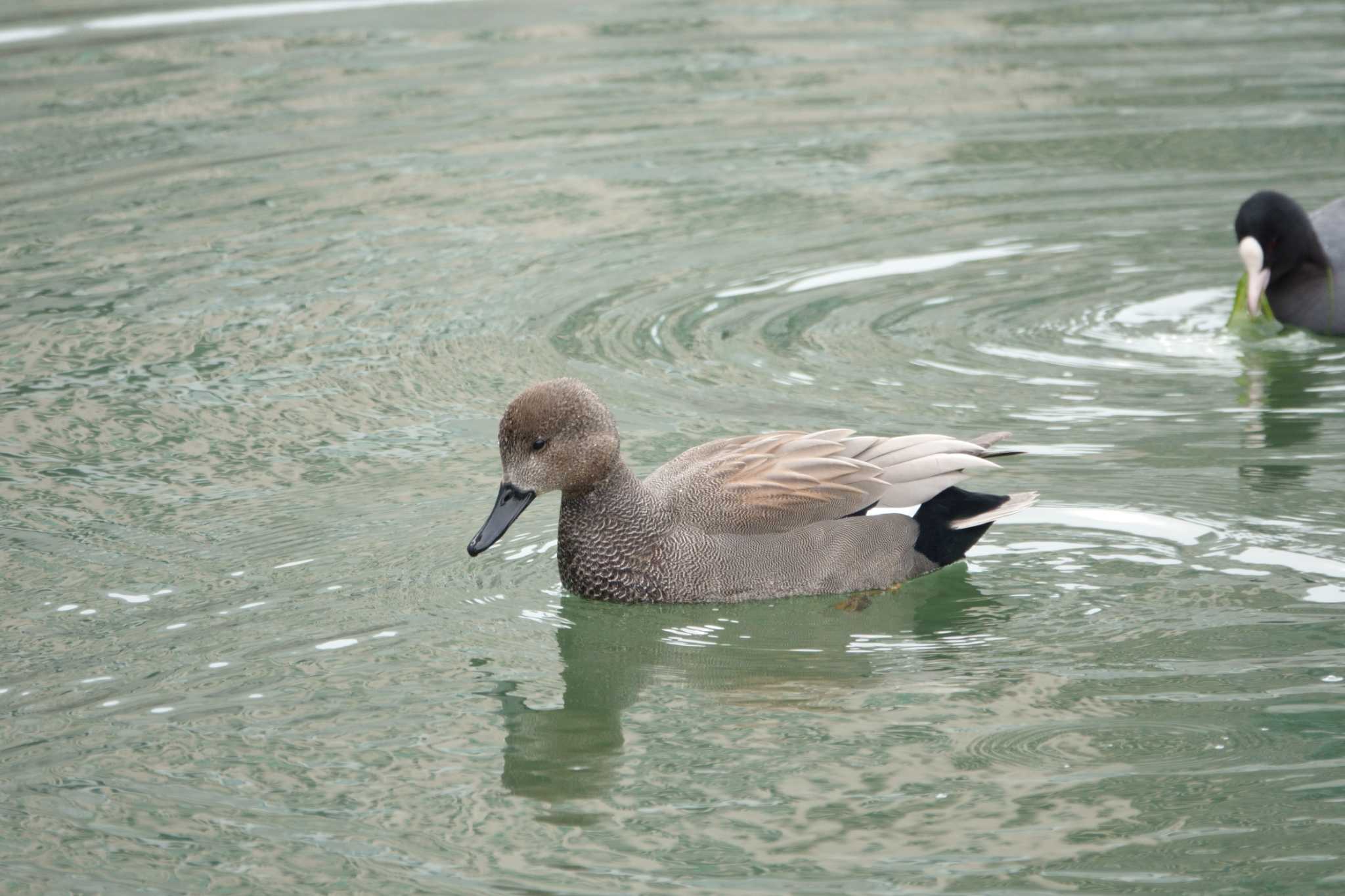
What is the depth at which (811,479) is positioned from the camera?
6840 mm

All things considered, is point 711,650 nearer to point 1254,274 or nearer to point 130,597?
point 130,597

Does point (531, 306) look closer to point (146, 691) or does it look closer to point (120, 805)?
point (146, 691)

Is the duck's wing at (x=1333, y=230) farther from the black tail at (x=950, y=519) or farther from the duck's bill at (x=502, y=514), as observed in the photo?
the duck's bill at (x=502, y=514)

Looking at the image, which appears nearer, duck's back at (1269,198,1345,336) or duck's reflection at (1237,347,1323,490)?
duck's reflection at (1237,347,1323,490)

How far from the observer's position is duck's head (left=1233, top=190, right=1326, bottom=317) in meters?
9.66

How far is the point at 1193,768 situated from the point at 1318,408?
11.7 ft

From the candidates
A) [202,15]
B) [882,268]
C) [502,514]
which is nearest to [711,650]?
[502,514]

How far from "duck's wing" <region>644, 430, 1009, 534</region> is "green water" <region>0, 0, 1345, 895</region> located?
0.35m

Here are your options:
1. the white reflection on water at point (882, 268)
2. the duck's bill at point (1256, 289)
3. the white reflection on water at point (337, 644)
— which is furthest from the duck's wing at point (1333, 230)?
the white reflection on water at point (337, 644)

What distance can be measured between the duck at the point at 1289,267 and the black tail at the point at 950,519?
11.3ft

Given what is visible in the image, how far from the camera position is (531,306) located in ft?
34.6

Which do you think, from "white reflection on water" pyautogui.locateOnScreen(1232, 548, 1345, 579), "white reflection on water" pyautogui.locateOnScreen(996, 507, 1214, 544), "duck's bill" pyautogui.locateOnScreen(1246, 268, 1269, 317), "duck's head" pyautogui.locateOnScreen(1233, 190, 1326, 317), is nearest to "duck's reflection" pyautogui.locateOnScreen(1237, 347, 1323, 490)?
"duck's bill" pyautogui.locateOnScreen(1246, 268, 1269, 317)

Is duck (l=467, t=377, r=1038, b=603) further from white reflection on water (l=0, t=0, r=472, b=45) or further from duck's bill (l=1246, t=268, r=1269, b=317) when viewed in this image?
white reflection on water (l=0, t=0, r=472, b=45)

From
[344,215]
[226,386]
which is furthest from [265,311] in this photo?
[344,215]
